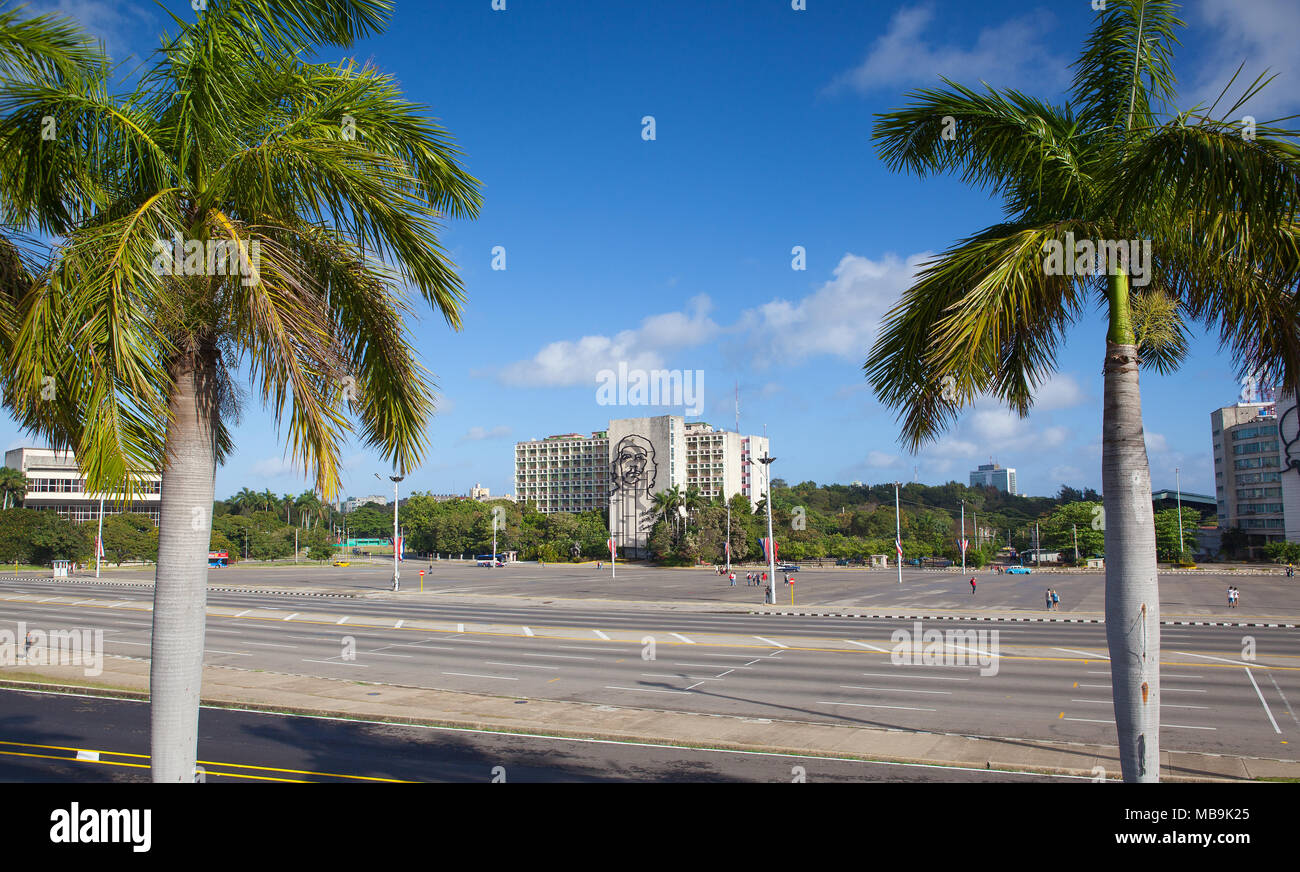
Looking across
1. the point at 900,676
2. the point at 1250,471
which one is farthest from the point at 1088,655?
the point at 1250,471

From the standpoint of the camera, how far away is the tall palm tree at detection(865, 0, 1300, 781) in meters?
5.34

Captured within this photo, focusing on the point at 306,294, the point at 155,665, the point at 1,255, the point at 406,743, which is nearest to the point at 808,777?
the point at 406,743

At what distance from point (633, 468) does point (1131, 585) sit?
123 m

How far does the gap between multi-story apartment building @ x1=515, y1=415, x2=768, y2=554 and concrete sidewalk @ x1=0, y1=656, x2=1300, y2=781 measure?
337 ft

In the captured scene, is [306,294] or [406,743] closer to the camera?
[306,294]

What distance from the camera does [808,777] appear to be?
12.4m

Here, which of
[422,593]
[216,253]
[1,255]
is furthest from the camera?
[422,593]

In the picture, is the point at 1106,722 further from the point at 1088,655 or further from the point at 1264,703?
the point at 1088,655

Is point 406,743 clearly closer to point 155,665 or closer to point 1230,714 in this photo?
point 155,665

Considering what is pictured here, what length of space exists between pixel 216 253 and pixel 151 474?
5.05ft

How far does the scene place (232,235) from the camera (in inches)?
201

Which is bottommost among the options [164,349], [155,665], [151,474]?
[155,665]

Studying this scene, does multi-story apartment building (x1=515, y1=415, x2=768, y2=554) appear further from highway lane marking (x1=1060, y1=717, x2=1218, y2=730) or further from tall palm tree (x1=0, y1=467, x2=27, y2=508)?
highway lane marking (x1=1060, y1=717, x2=1218, y2=730)

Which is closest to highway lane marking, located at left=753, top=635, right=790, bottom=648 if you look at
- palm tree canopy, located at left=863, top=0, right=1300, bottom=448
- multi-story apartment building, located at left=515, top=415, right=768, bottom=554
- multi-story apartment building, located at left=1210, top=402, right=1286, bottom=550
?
palm tree canopy, located at left=863, top=0, right=1300, bottom=448
